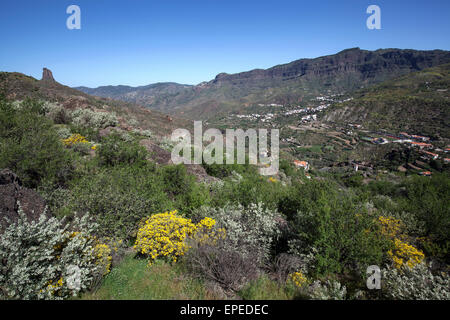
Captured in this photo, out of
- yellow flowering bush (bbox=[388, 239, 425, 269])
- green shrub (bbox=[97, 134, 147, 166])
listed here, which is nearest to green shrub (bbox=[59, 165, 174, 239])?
green shrub (bbox=[97, 134, 147, 166])

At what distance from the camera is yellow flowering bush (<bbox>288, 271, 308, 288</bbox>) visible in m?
4.85

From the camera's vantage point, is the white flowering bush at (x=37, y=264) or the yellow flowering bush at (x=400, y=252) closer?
the white flowering bush at (x=37, y=264)

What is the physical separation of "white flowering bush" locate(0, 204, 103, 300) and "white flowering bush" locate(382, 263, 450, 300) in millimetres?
6173

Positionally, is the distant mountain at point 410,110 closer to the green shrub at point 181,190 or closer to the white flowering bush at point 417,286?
the white flowering bush at point 417,286

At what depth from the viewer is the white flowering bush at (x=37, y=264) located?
11.1 ft

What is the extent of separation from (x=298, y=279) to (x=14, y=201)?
7442mm

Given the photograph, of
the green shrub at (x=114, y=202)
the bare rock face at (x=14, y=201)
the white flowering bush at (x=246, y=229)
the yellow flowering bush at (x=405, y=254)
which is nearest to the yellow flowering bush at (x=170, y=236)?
the white flowering bush at (x=246, y=229)

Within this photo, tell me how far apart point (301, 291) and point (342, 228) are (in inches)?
90.7

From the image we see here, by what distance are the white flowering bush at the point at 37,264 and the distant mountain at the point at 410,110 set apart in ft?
306

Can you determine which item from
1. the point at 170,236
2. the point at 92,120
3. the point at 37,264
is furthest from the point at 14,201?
the point at 92,120

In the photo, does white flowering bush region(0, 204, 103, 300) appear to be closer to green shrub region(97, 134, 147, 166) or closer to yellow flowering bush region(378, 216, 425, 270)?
yellow flowering bush region(378, 216, 425, 270)

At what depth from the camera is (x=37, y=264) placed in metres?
3.81

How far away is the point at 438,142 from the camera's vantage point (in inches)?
2462
